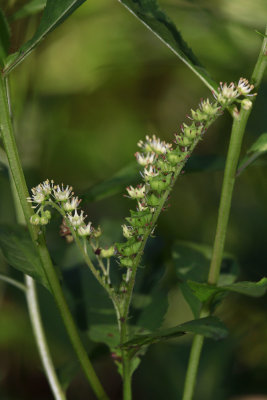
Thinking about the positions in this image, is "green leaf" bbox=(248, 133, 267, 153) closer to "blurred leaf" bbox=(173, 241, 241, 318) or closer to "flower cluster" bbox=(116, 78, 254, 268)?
"flower cluster" bbox=(116, 78, 254, 268)

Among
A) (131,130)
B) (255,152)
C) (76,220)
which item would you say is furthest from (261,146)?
(131,130)

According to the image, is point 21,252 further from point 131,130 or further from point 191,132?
point 131,130

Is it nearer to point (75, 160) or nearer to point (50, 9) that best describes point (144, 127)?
point (75, 160)

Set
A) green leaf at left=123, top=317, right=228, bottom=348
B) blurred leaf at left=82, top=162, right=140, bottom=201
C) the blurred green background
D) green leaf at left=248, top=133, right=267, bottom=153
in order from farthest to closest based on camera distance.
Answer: the blurred green background → blurred leaf at left=82, top=162, right=140, bottom=201 → green leaf at left=248, top=133, right=267, bottom=153 → green leaf at left=123, top=317, right=228, bottom=348

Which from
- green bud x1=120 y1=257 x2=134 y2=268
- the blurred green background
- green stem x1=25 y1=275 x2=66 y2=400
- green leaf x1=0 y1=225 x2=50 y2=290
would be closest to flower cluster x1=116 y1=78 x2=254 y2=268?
green bud x1=120 y1=257 x2=134 y2=268

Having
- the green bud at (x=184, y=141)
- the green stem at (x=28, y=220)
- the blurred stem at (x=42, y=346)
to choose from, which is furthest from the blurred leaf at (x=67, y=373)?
the green bud at (x=184, y=141)

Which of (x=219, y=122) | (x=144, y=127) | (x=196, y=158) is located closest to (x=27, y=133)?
(x=144, y=127)

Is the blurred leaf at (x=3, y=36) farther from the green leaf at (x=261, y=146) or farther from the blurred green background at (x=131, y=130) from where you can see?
the blurred green background at (x=131, y=130)
